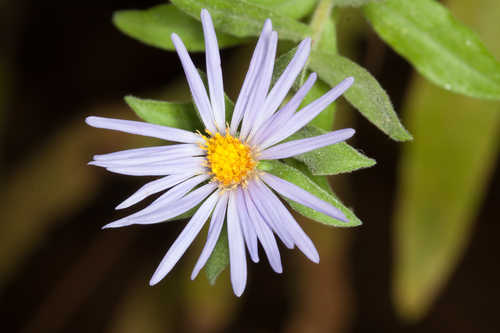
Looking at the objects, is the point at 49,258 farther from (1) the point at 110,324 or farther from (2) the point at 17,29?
(2) the point at 17,29

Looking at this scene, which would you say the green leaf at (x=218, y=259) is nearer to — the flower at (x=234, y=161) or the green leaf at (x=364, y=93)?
the flower at (x=234, y=161)

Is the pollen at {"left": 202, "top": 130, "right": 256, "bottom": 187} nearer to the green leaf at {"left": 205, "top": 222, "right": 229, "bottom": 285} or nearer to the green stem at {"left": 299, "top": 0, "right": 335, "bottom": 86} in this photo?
the green leaf at {"left": 205, "top": 222, "right": 229, "bottom": 285}

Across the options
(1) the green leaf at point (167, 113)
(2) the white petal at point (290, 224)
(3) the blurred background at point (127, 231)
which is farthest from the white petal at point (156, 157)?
(3) the blurred background at point (127, 231)

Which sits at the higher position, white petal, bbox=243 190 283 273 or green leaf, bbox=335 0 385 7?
green leaf, bbox=335 0 385 7

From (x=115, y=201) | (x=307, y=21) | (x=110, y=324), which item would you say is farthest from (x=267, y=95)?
(x=110, y=324)

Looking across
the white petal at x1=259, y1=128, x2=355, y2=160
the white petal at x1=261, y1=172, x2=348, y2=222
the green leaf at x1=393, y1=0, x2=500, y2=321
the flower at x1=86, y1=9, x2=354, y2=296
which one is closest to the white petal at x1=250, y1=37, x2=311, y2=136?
the flower at x1=86, y1=9, x2=354, y2=296

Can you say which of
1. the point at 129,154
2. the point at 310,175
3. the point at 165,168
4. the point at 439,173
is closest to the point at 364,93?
the point at 310,175
